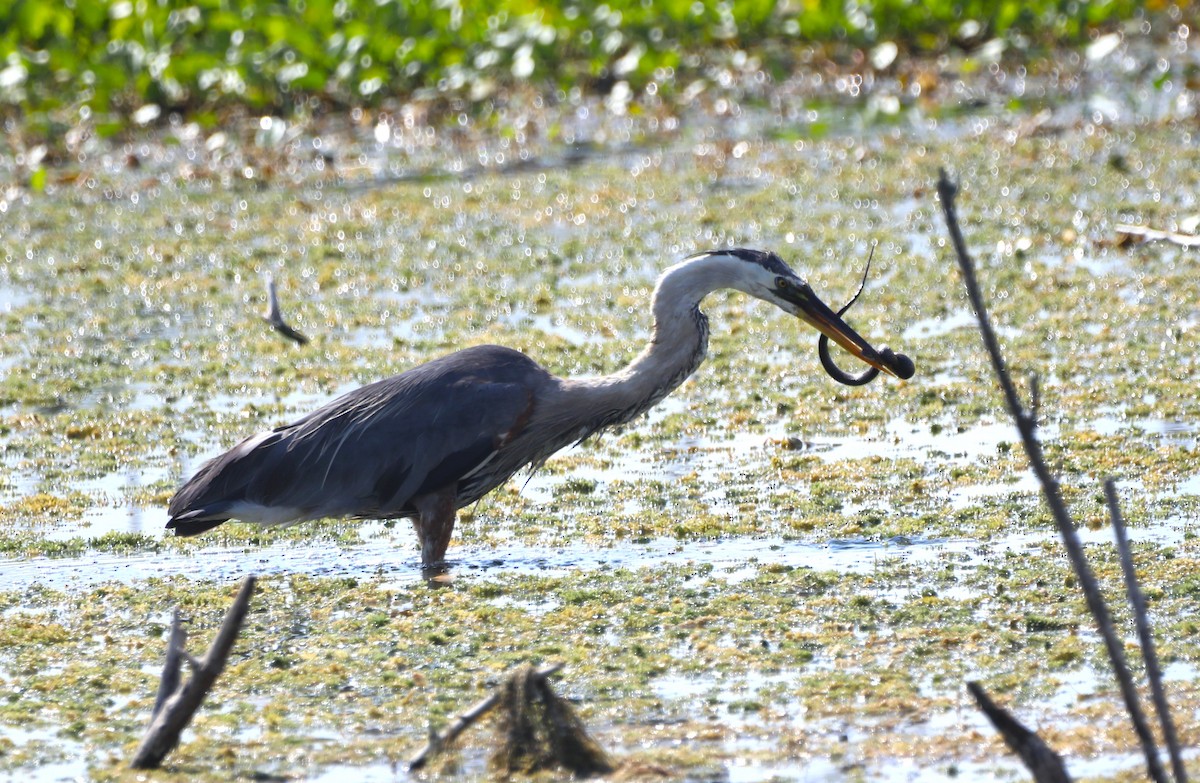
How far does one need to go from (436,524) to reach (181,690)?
1.88 m

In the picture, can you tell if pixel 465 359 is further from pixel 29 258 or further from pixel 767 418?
pixel 29 258

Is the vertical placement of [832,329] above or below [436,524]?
above

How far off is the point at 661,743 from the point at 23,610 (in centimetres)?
235

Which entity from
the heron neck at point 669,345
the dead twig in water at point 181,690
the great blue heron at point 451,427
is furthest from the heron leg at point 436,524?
the dead twig in water at point 181,690

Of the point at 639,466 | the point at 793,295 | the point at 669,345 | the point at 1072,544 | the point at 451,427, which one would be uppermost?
the point at 793,295

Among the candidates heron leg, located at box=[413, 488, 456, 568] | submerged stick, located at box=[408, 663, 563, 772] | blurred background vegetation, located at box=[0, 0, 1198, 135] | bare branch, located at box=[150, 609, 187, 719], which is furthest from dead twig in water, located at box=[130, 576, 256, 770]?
blurred background vegetation, located at box=[0, 0, 1198, 135]

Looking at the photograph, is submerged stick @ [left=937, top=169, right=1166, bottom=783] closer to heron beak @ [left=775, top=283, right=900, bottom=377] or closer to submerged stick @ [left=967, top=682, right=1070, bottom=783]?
submerged stick @ [left=967, top=682, right=1070, bottom=783]

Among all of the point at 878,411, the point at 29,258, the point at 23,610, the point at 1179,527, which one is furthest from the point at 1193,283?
the point at 29,258

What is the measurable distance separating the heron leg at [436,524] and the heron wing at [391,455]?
0.04m

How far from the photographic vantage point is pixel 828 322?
6.18m

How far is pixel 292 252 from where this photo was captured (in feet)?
34.2

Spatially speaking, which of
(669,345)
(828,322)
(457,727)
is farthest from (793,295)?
(457,727)

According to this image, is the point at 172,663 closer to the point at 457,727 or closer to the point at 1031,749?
the point at 457,727

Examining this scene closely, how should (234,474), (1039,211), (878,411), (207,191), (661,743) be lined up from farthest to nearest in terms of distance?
1. (207,191)
2. (1039,211)
3. (878,411)
4. (234,474)
5. (661,743)
